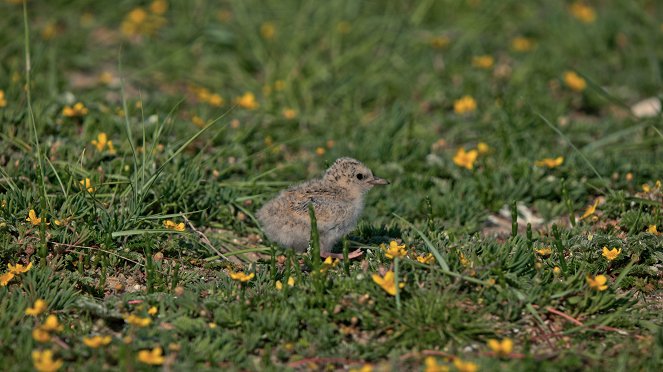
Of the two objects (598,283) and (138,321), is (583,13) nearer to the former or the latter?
(598,283)

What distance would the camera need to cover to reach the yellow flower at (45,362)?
402 cm

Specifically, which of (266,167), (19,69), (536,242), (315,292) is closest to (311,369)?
(315,292)

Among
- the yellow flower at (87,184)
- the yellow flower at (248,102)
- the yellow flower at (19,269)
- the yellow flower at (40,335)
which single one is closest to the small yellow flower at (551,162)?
the yellow flower at (248,102)

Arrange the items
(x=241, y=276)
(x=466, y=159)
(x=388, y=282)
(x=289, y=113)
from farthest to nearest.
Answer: (x=289, y=113)
(x=466, y=159)
(x=241, y=276)
(x=388, y=282)

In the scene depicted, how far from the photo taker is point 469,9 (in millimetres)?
9625

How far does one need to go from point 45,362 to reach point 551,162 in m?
3.98

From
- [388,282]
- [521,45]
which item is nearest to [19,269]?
[388,282]

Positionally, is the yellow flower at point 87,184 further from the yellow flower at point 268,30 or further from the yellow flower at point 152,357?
the yellow flower at point 268,30

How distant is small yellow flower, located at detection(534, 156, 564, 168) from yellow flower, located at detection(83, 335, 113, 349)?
142 inches

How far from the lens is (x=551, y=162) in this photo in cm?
656

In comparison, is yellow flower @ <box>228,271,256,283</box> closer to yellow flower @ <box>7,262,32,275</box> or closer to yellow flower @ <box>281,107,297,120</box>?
yellow flower @ <box>7,262,32,275</box>

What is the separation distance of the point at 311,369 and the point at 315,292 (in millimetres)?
476

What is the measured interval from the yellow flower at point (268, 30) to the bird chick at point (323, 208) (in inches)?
142

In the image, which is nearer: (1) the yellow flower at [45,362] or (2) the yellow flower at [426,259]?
(1) the yellow flower at [45,362]
